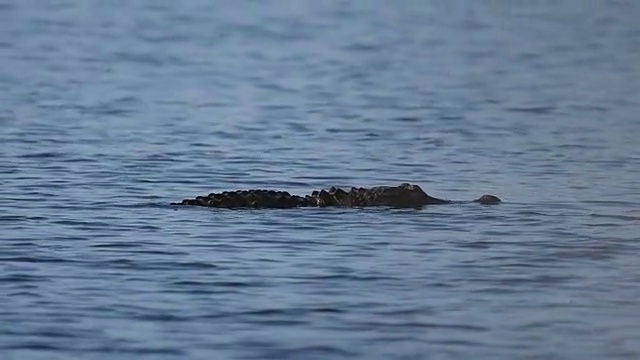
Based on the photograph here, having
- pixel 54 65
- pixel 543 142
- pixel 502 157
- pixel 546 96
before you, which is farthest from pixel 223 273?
pixel 54 65

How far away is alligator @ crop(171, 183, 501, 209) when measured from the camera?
535 inches

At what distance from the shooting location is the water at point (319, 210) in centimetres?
970

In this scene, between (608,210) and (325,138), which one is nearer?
(608,210)

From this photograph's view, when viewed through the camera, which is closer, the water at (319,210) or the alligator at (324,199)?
the water at (319,210)

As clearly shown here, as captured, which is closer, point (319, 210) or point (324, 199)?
point (319, 210)

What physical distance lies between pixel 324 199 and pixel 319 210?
225 mm

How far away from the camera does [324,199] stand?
13688mm

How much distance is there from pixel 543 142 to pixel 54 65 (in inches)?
474

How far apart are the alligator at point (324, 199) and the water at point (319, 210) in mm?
180

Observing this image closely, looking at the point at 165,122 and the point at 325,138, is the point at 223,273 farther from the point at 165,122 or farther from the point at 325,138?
the point at 165,122

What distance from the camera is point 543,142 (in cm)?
1839

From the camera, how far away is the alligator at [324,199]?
13594mm

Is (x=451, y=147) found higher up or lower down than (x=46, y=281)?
higher up

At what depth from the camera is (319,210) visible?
13.5m
